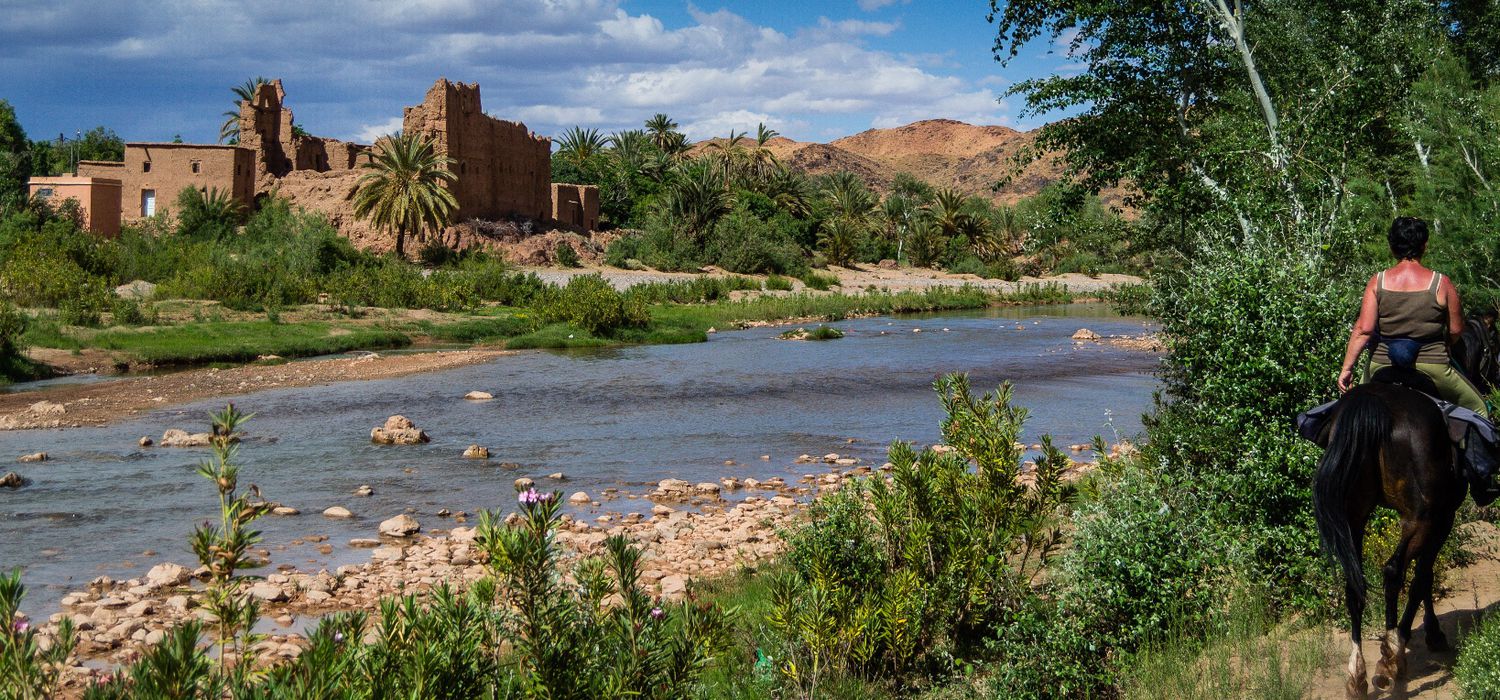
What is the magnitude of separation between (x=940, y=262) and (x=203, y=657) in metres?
67.0

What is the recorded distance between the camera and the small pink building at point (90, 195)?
41438mm

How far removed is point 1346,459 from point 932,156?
147857mm

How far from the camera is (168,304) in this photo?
101 feet

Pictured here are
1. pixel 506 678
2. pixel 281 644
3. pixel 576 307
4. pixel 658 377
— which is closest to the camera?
pixel 506 678

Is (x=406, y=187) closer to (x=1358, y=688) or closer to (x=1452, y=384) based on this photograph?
(x=1452, y=384)

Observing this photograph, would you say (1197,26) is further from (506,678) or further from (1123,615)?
(506,678)

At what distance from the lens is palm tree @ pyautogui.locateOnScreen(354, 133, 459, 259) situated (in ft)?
140

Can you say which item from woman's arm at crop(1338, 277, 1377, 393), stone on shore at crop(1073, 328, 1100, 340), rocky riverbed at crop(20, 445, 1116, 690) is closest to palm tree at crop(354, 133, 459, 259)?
stone on shore at crop(1073, 328, 1100, 340)

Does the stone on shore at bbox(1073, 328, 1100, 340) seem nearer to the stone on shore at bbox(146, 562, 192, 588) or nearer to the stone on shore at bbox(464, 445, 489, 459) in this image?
the stone on shore at bbox(464, 445, 489, 459)

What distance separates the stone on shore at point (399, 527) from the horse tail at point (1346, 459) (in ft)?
26.7

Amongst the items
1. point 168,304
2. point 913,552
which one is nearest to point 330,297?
point 168,304

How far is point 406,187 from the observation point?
43.1 m

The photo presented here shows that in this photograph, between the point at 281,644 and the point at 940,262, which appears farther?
the point at 940,262

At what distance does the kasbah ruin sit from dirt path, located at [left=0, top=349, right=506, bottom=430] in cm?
1856
